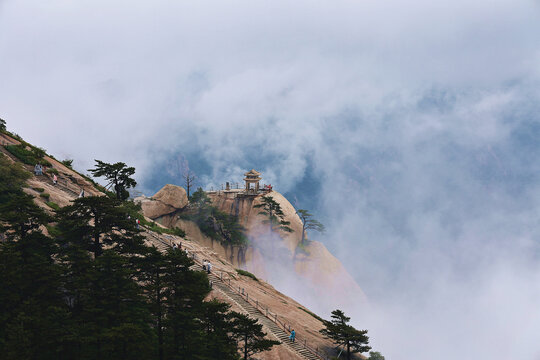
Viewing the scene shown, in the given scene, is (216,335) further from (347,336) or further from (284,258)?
(284,258)

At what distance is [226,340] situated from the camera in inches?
987

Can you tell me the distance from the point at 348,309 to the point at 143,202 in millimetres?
52074

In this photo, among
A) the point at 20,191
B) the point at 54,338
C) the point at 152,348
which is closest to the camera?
the point at 54,338

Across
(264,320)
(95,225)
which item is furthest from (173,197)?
(95,225)

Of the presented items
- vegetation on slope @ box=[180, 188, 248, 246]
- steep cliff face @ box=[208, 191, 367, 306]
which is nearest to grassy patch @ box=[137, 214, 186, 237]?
vegetation on slope @ box=[180, 188, 248, 246]

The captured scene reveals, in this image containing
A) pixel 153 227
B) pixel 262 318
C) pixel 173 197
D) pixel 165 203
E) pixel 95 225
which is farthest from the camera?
pixel 173 197

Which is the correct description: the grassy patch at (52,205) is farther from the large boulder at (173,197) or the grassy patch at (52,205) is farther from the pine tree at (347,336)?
the large boulder at (173,197)

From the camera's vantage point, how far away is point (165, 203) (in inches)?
3147

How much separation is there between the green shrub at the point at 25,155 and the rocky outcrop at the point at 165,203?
32043mm

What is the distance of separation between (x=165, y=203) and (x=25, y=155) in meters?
35.6

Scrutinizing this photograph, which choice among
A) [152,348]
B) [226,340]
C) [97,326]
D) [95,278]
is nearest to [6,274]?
[95,278]

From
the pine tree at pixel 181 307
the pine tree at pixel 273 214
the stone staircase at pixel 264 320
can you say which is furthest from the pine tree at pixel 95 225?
the pine tree at pixel 273 214

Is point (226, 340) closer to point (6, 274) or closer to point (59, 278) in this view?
point (59, 278)

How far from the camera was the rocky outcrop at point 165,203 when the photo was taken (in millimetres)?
79000
